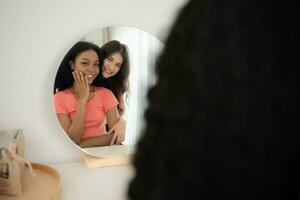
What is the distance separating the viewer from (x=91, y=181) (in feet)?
2.82

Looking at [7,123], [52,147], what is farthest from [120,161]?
[7,123]

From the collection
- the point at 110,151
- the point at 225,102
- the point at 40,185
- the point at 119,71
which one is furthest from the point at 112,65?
the point at 225,102

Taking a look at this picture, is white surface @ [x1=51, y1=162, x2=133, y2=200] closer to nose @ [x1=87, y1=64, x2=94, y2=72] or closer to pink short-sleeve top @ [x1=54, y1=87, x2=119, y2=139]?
pink short-sleeve top @ [x1=54, y1=87, x2=119, y2=139]

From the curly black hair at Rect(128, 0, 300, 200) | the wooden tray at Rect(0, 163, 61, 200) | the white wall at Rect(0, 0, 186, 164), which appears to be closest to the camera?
the curly black hair at Rect(128, 0, 300, 200)

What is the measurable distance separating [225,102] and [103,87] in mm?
765

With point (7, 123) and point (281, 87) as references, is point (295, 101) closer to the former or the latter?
point (281, 87)

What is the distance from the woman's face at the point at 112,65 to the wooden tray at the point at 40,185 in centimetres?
32

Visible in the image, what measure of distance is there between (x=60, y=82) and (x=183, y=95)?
74 cm

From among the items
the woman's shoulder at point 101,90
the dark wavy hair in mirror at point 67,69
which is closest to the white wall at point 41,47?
the dark wavy hair in mirror at point 67,69

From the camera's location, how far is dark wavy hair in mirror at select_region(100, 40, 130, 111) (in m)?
0.91

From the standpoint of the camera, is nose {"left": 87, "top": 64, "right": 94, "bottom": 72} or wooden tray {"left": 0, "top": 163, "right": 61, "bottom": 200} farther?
nose {"left": 87, "top": 64, "right": 94, "bottom": 72}

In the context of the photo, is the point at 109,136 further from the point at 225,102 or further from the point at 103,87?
the point at 225,102

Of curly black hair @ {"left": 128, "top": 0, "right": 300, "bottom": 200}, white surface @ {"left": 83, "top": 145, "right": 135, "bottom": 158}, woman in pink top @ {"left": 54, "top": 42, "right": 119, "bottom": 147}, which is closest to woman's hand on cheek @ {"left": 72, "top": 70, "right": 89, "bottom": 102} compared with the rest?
woman in pink top @ {"left": 54, "top": 42, "right": 119, "bottom": 147}

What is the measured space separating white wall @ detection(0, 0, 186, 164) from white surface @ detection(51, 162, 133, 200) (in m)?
0.09
